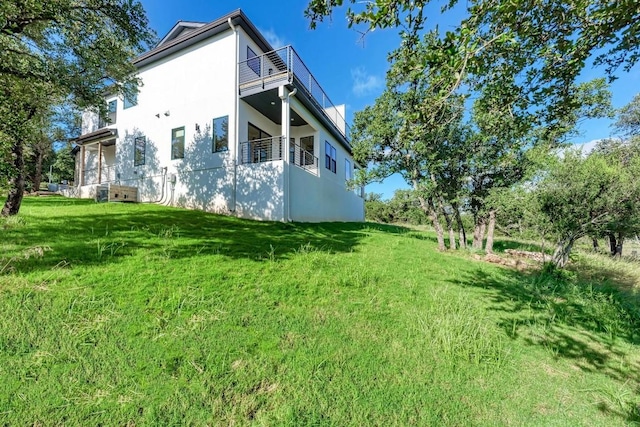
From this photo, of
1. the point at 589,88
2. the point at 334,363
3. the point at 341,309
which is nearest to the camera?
the point at 334,363

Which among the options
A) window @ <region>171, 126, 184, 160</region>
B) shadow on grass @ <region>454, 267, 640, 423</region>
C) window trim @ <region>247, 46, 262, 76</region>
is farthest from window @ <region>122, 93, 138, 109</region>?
shadow on grass @ <region>454, 267, 640, 423</region>

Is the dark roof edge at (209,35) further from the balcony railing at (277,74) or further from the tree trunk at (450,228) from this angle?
the tree trunk at (450,228)

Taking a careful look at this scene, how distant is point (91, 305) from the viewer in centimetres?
276

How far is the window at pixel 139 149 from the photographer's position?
13070mm

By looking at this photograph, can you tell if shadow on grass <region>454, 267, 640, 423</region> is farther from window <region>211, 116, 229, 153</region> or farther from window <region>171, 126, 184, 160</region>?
window <region>171, 126, 184, 160</region>

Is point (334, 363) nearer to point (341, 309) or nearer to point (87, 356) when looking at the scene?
point (341, 309)

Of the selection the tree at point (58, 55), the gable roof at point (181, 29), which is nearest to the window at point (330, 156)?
the gable roof at point (181, 29)

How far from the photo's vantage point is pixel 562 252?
722 centimetres

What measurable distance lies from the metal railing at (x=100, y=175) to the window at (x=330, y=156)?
36.6 ft

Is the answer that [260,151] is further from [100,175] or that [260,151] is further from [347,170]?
[100,175]

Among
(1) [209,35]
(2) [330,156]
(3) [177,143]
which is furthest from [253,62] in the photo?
(2) [330,156]

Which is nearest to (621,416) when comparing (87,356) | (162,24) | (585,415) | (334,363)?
(585,415)

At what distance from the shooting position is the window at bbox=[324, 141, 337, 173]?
14878mm

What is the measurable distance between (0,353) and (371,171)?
1009cm
